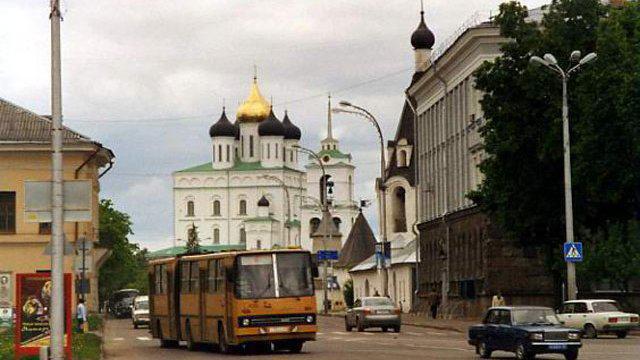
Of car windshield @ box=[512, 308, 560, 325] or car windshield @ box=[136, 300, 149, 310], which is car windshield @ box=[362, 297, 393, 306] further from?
car windshield @ box=[512, 308, 560, 325]

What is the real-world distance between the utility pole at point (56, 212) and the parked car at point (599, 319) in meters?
22.7

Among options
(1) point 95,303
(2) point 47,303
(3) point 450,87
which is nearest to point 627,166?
(2) point 47,303

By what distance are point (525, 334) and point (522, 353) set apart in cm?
43

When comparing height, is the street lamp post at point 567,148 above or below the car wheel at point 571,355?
above

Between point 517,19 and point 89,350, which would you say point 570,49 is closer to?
point 517,19

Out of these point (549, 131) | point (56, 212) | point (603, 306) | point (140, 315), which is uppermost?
point (549, 131)

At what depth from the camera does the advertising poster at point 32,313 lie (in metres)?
29.1

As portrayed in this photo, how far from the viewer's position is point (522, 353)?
103 ft

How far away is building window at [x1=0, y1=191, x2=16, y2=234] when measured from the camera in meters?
74.0

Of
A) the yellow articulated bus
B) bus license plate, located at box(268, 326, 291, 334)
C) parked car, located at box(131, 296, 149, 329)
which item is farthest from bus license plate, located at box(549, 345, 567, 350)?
parked car, located at box(131, 296, 149, 329)

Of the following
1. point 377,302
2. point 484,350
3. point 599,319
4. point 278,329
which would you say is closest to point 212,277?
point 278,329

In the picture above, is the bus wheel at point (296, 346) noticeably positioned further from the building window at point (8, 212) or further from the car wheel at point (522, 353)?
the building window at point (8, 212)

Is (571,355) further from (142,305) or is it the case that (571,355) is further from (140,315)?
(142,305)

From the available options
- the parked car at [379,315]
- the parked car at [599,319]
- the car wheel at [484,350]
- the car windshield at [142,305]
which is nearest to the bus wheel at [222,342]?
the car wheel at [484,350]
